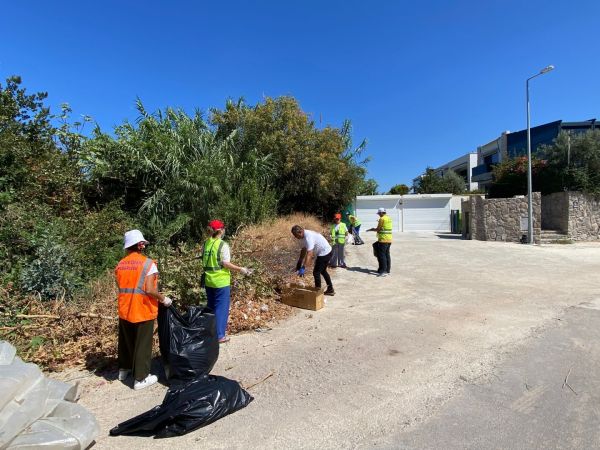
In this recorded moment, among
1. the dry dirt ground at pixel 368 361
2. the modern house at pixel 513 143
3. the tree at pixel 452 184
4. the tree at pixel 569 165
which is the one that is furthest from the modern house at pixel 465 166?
the dry dirt ground at pixel 368 361

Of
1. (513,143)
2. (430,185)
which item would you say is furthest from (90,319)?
(513,143)

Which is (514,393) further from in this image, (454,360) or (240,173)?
(240,173)

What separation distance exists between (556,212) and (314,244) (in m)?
17.4

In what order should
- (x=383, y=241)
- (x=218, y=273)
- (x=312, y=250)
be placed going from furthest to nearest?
(x=383, y=241)
(x=312, y=250)
(x=218, y=273)

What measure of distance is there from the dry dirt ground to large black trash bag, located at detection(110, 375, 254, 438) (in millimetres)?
74

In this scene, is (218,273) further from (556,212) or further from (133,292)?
(556,212)

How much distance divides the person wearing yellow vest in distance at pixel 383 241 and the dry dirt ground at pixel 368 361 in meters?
0.79

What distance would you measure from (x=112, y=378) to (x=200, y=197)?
359 inches

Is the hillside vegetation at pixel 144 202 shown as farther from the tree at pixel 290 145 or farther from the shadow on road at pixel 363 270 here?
the shadow on road at pixel 363 270

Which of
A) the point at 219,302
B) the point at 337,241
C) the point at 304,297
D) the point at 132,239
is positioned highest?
the point at 132,239

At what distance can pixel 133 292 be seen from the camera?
3895 millimetres

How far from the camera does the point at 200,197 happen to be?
12.9m

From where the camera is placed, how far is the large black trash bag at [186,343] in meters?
3.82

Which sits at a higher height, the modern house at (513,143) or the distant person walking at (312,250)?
the modern house at (513,143)
